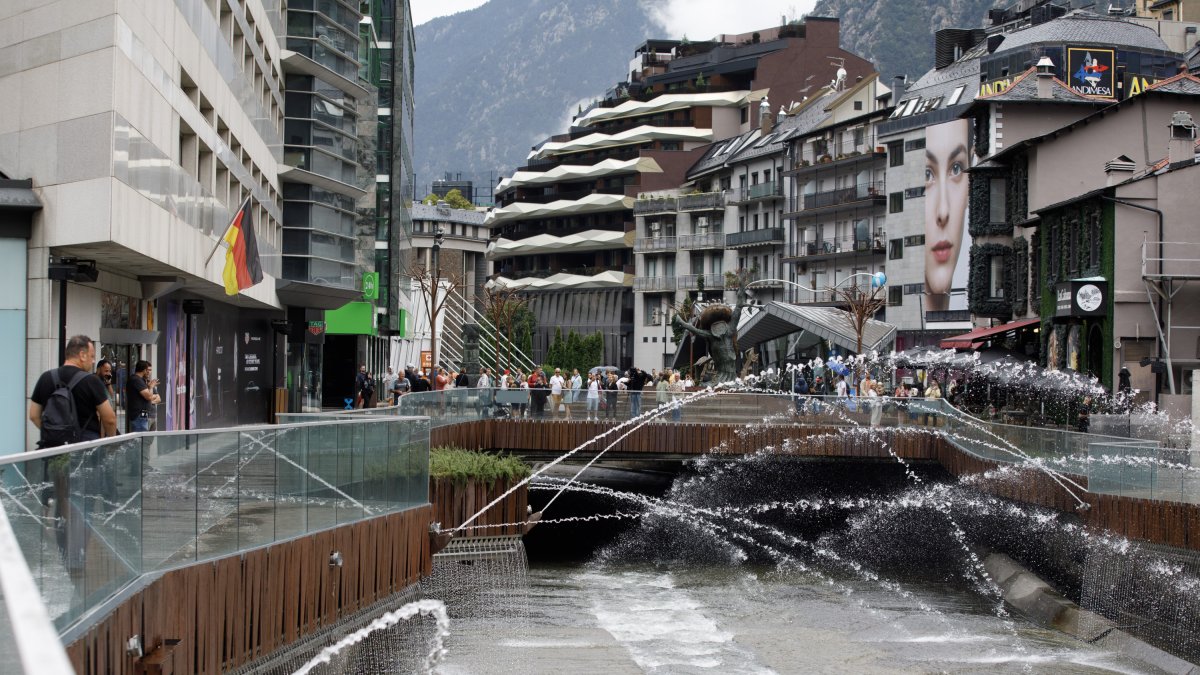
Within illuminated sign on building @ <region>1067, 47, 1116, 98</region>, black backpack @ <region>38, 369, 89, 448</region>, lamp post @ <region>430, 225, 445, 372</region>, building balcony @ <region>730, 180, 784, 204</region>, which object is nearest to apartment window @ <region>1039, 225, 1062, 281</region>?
illuminated sign on building @ <region>1067, 47, 1116, 98</region>

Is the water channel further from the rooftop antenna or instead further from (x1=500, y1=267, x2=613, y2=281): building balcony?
(x1=500, y1=267, x2=613, y2=281): building balcony

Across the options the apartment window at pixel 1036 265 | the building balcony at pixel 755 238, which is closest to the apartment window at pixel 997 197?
the apartment window at pixel 1036 265

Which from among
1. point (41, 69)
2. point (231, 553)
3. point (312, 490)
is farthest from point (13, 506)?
point (41, 69)

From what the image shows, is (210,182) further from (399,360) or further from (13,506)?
(399,360)

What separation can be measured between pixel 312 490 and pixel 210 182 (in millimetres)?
16972

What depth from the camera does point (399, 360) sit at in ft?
293

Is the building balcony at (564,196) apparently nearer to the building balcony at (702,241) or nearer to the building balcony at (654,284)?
the building balcony at (654,284)

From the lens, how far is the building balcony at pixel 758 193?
357 ft

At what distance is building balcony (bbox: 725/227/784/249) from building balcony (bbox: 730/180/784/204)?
2.19 metres

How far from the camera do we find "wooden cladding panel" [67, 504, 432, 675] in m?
12.9

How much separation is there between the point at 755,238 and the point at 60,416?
98.3 metres

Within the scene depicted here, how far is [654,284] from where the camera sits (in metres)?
123

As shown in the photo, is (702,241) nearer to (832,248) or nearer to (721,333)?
(832,248)

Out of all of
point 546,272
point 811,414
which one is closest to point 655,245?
point 546,272
